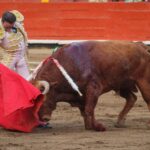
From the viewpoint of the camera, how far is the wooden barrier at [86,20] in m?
17.6

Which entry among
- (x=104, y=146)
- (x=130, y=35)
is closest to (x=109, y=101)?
(x=104, y=146)

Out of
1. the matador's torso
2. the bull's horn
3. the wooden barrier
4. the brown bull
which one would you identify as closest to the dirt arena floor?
the brown bull

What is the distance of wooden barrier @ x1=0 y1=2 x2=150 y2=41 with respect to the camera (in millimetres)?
17609

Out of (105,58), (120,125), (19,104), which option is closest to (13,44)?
(19,104)

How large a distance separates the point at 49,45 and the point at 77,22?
0.83 meters

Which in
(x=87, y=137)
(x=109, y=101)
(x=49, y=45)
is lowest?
(x=49, y=45)

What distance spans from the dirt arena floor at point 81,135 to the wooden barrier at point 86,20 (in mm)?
7667

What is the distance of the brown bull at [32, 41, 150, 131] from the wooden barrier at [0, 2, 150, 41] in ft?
29.6

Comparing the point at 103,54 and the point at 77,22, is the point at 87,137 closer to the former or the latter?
the point at 103,54

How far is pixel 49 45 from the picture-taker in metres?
18.3

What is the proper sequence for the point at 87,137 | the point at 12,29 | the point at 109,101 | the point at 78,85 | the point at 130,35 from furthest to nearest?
1. the point at 130,35
2. the point at 109,101
3. the point at 12,29
4. the point at 78,85
5. the point at 87,137

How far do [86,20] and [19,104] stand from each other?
10234 mm

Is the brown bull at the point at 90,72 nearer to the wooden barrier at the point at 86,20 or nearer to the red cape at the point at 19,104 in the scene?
the red cape at the point at 19,104

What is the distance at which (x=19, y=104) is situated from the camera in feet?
26.4
